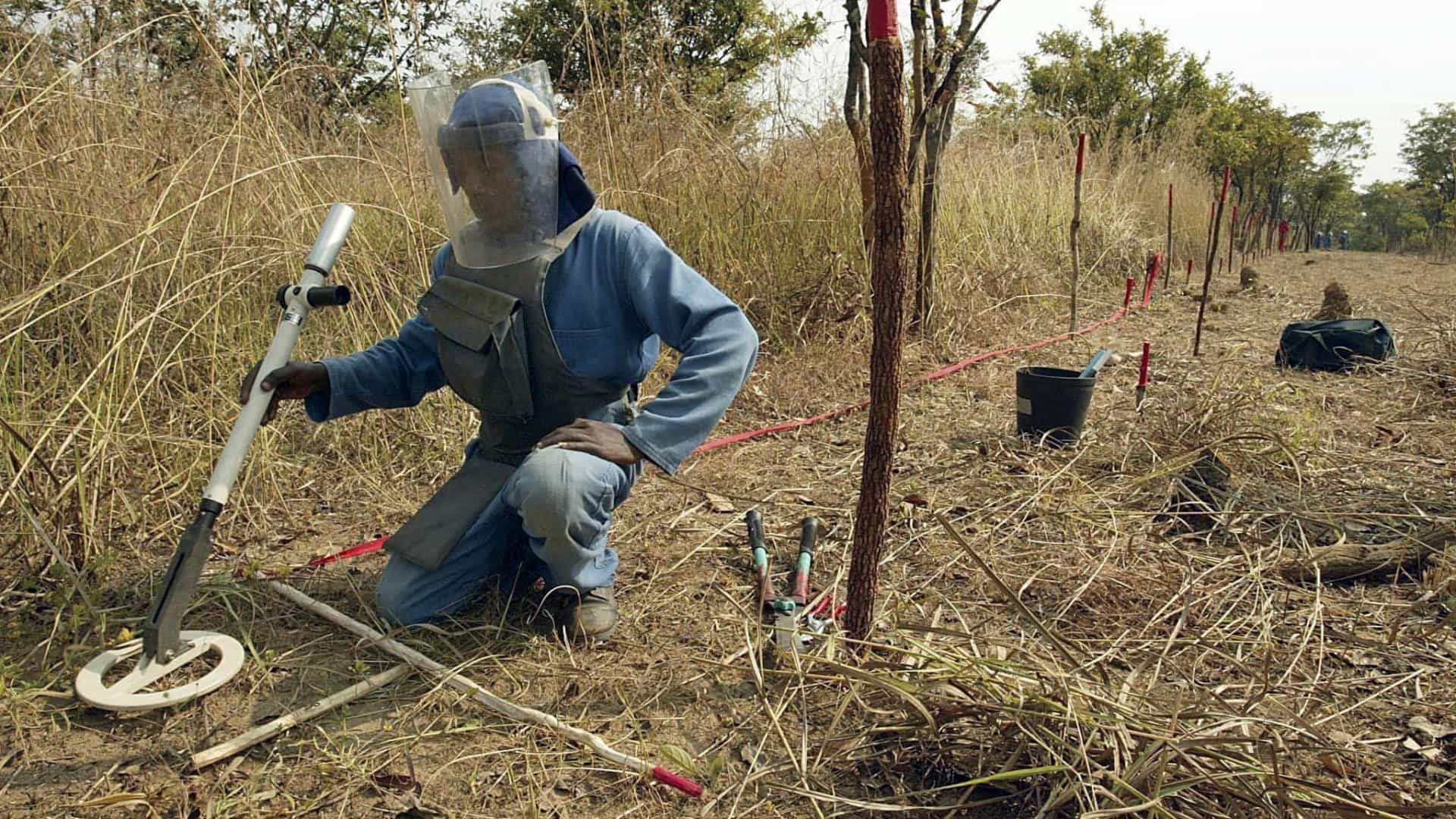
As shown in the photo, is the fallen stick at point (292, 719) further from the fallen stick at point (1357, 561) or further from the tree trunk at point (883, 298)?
the fallen stick at point (1357, 561)

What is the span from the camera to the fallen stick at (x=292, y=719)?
1.57m

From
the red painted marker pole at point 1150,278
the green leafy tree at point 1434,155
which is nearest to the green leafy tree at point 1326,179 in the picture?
the green leafy tree at point 1434,155

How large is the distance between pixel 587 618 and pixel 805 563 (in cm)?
57

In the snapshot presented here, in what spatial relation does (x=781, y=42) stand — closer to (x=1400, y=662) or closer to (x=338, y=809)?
(x=1400, y=662)

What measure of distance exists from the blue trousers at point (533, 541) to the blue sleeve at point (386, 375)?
0.39 meters

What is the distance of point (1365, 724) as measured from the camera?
1643 mm

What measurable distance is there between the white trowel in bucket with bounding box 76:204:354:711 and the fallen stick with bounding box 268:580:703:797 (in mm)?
253

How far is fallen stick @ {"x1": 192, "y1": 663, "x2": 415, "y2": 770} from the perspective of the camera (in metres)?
1.57

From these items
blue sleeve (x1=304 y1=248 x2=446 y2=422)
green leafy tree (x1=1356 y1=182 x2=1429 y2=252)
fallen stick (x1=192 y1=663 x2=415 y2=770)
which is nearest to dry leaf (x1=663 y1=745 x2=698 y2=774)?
fallen stick (x1=192 y1=663 x2=415 y2=770)

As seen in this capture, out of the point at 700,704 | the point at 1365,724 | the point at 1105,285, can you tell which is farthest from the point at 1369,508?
the point at 1105,285

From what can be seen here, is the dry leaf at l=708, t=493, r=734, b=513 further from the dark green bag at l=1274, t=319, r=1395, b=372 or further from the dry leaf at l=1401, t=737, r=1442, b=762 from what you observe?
the dark green bag at l=1274, t=319, r=1395, b=372

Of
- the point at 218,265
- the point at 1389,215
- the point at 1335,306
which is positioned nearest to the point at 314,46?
the point at 218,265

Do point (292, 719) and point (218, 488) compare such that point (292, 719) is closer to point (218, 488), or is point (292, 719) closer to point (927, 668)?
Result: point (218, 488)

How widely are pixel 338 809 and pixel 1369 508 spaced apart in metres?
3.00
